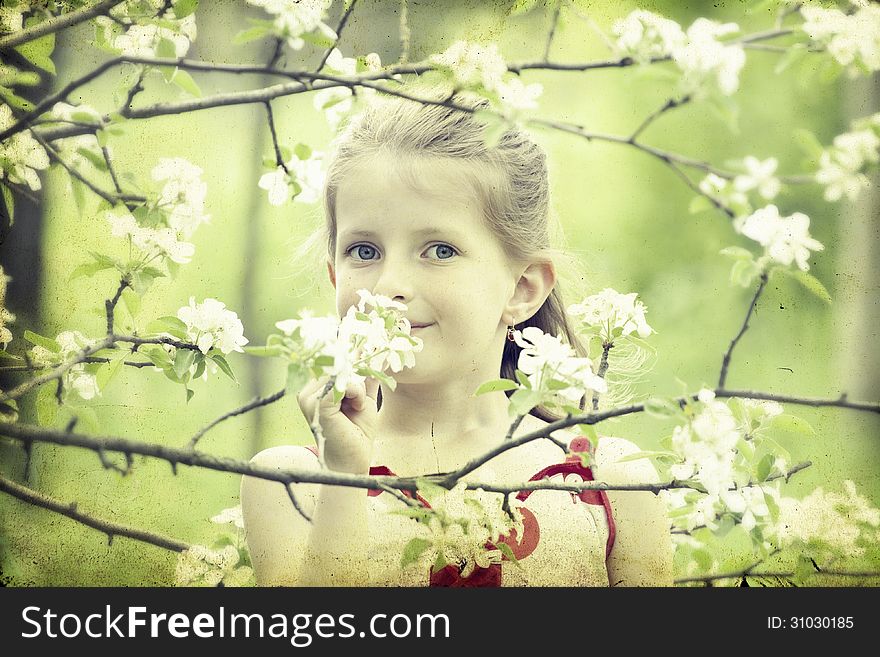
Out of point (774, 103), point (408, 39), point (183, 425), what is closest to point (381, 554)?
point (183, 425)

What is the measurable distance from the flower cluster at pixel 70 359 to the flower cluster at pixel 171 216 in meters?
0.24

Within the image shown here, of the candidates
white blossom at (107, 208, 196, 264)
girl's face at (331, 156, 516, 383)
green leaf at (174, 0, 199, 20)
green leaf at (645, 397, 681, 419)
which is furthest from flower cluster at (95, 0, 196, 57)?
green leaf at (645, 397, 681, 419)

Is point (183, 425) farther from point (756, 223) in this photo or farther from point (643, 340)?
point (756, 223)

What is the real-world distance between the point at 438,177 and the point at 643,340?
529mm

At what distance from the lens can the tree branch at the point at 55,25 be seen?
1574 mm

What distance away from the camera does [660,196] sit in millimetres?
1924

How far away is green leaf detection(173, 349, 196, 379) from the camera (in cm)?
156

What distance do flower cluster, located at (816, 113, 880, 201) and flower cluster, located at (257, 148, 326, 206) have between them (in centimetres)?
101

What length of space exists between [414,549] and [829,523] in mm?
925

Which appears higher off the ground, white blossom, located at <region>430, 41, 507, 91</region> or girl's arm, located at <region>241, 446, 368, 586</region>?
white blossom, located at <region>430, 41, 507, 91</region>

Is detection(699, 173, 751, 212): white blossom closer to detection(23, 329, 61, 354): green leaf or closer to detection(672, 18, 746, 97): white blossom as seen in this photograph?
detection(672, 18, 746, 97): white blossom

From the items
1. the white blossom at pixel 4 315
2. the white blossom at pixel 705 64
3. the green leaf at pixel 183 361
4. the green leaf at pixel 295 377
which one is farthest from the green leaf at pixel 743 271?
the white blossom at pixel 4 315

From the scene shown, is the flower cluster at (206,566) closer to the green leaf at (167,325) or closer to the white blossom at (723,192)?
the green leaf at (167,325)

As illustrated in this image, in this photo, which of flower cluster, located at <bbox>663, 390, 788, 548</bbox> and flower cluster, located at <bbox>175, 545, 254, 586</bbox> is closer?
flower cluster, located at <bbox>663, 390, 788, 548</bbox>
